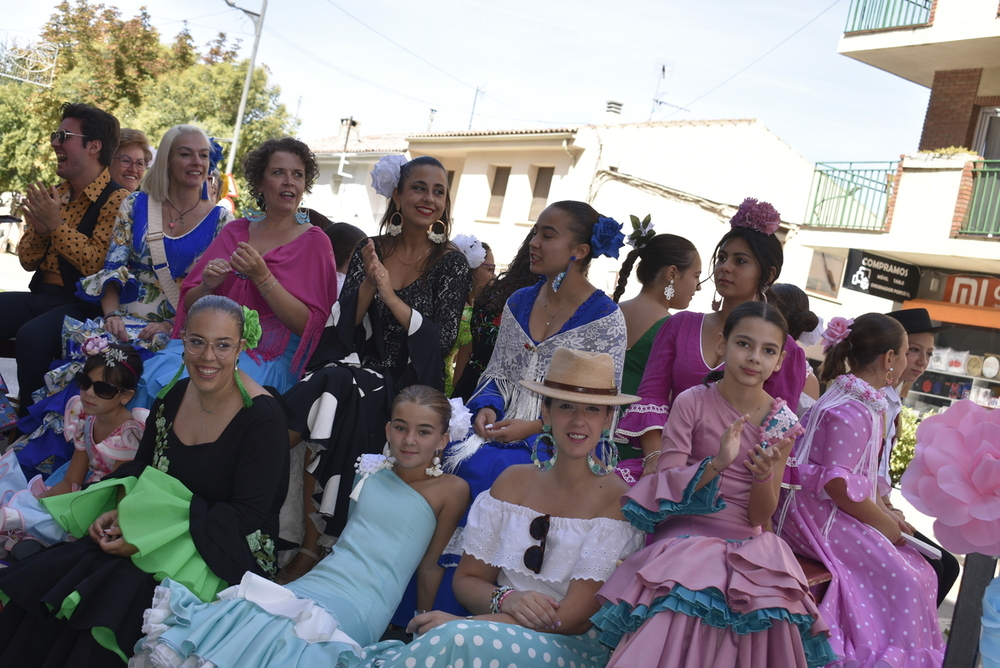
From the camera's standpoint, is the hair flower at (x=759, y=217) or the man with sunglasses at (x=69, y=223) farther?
the man with sunglasses at (x=69, y=223)

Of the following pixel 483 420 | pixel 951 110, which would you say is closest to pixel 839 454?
pixel 483 420

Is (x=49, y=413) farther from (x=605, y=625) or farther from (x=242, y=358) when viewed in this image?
(x=605, y=625)

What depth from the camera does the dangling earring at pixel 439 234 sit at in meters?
4.41

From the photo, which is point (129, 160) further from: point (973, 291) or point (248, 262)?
point (973, 291)

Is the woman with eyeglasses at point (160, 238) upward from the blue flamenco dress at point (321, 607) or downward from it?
upward

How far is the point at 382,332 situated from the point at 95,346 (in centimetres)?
139

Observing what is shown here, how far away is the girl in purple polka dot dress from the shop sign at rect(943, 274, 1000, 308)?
40.0 feet

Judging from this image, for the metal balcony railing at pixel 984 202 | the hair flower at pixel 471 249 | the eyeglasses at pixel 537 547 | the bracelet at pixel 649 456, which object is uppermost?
the metal balcony railing at pixel 984 202

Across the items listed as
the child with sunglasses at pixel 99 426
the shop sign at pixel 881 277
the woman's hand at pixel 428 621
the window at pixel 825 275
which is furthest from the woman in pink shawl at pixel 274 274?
the window at pixel 825 275

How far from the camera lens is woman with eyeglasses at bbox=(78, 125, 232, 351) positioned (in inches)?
188

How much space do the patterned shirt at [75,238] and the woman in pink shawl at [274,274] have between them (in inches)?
35.4

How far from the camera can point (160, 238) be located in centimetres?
477

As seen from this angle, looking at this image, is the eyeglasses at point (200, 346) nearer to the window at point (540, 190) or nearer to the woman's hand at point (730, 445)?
the woman's hand at point (730, 445)

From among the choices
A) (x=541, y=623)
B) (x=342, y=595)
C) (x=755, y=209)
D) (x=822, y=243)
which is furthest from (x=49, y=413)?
(x=822, y=243)
